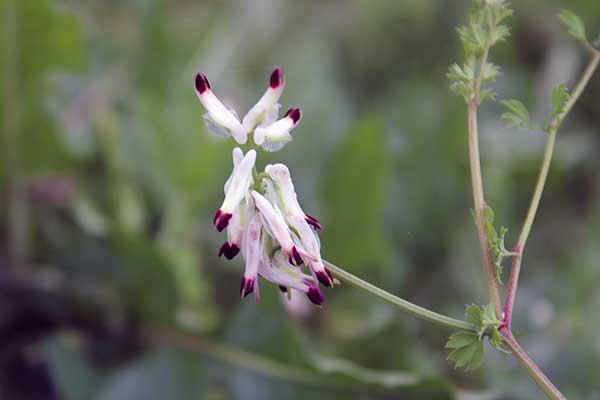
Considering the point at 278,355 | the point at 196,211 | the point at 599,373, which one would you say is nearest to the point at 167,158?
the point at 196,211

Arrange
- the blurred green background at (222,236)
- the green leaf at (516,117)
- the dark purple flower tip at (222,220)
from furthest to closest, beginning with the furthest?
the blurred green background at (222,236), the green leaf at (516,117), the dark purple flower tip at (222,220)

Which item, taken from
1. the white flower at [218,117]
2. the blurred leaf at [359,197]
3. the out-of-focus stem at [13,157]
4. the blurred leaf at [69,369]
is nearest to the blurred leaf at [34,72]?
the out-of-focus stem at [13,157]

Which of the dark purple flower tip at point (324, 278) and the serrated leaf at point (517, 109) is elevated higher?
the serrated leaf at point (517, 109)

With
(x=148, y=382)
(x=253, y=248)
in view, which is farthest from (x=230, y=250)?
(x=148, y=382)

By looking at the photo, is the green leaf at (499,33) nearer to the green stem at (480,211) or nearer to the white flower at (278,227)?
the green stem at (480,211)

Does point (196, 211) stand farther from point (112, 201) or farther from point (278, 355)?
point (278, 355)

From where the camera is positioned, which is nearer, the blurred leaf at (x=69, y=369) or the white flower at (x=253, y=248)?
the white flower at (x=253, y=248)

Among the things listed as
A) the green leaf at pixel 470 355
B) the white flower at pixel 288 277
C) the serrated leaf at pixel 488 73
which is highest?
the serrated leaf at pixel 488 73
